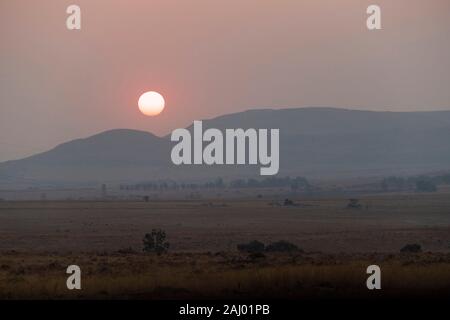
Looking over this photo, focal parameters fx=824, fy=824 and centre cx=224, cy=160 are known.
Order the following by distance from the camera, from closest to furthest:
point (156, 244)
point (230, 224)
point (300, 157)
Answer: point (156, 244) → point (230, 224) → point (300, 157)

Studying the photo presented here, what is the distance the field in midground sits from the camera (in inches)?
503

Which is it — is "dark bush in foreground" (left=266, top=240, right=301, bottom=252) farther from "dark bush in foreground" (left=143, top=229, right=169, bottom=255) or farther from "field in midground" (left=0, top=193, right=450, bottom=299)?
"dark bush in foreground" (left=143, top=229, right=169, bottom=255)

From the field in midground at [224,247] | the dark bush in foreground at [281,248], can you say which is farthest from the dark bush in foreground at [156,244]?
the dark bush in foreground at [281,248]

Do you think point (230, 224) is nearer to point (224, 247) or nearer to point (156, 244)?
point (224, 247)

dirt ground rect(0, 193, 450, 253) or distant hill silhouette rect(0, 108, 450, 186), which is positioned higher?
distant hill silhouette rect(0, 108, 450, 186)

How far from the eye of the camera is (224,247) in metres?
24.4

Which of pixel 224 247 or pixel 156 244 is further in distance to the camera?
pixel 224 247

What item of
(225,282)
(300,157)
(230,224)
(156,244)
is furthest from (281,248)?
(300,157)

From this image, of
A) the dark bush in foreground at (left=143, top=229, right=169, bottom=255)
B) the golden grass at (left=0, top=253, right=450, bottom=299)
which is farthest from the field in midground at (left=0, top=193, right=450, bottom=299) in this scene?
the dark bush in foreground at (left=143, top=229, right=169, bottom=255)

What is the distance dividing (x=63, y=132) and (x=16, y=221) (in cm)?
1663

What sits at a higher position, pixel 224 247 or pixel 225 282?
pixel 225 282

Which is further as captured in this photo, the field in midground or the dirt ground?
the dirt ground

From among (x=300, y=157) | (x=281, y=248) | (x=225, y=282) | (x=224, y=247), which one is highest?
(x=300, y=157)
